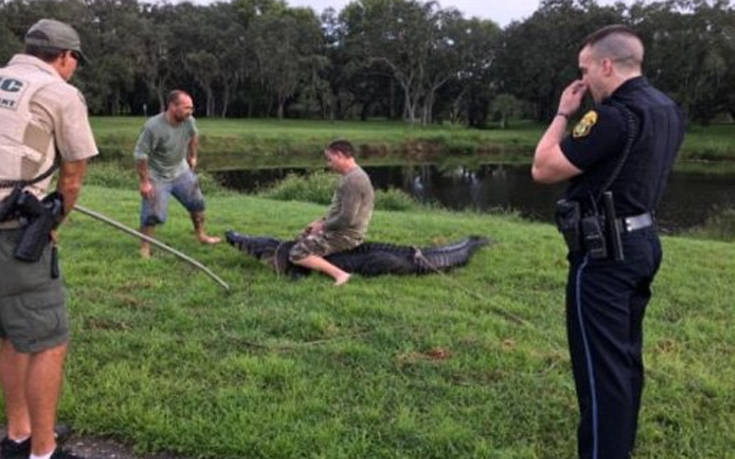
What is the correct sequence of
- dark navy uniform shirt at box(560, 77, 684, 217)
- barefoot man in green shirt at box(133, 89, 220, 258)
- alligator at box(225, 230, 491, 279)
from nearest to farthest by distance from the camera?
1. dark navy uniform shirt at box(560, 77, 684, 217)
2. alligator at box(225, 230, 491, 279)
3. barefoot man in green shirt at box(133, 89, 220, 258)

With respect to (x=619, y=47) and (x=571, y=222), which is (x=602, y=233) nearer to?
(x=571, y=222)

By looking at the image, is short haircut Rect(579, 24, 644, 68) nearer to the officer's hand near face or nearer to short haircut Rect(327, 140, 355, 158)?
the officer's hand near face

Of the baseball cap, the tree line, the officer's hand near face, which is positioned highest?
the tree line

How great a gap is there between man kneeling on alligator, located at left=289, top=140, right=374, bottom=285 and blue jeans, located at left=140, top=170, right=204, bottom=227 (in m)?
1.93

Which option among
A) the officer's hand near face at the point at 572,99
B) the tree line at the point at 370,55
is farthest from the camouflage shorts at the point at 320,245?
the tree line at the point at 370,55

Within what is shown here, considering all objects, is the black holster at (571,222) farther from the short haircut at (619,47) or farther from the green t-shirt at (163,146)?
the green t-shirt at (163,146)

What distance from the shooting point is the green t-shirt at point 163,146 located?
8594mm

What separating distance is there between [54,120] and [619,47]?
271 cm

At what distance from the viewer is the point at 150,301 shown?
6.59 meters

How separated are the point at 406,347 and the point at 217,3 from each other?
73605mm

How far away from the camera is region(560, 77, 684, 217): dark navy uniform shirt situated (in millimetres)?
3389

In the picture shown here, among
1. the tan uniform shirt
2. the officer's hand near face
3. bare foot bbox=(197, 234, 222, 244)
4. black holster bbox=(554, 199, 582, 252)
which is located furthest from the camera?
bare foot bbox=(197, 234, 222, 244)

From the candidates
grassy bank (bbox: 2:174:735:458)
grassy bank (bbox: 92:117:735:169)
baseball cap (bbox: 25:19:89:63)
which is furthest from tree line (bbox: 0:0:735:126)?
baseball cap (bbox: 25:19:89:63)

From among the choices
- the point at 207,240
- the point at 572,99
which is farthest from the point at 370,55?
the point at 572,99
